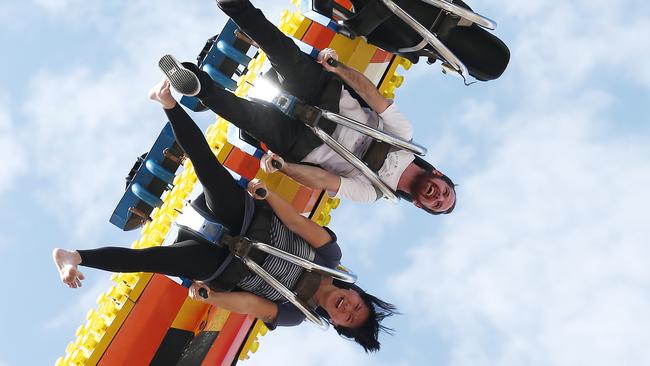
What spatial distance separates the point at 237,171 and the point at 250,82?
1.86ft

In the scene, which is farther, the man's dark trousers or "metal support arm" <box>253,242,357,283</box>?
"metal support arm" <box>253,242,357,283</box>

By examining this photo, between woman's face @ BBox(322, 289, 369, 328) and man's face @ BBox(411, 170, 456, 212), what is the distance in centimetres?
75

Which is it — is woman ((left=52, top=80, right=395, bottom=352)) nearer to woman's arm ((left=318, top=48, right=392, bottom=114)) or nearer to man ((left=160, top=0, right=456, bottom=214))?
man ((left=160, top=0, right=456, bottom=214))

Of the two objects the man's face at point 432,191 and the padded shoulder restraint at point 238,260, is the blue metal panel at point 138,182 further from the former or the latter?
the man's face at point 432,191

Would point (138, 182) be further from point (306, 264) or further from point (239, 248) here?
point (306, 264)

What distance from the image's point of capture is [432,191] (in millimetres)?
5453

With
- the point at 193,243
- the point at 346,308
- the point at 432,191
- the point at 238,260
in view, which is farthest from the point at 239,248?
the point at 432,191

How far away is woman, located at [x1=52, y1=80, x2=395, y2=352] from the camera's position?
173 inches

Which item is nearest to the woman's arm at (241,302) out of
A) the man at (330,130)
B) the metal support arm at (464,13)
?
the man at (330,130)

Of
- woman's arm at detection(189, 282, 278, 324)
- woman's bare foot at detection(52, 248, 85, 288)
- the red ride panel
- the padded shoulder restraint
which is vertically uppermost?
the padded shoulder restraint

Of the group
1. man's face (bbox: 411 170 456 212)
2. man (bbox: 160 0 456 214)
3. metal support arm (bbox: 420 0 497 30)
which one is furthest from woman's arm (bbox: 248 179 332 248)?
metal support arm (bbox: 420 0 497 30)

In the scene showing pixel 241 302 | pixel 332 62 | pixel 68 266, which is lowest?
pixel 68 266

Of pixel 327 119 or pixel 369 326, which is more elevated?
pixel 327 119

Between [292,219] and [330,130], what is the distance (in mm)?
580
